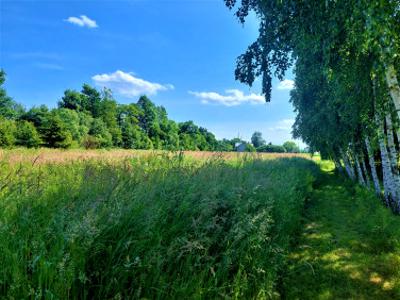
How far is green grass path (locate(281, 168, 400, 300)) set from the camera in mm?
3688

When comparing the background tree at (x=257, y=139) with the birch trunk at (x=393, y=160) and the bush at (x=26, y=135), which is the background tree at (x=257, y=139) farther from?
the birch trunk at (x=393, y=160)

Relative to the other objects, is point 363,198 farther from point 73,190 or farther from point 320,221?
point 73,190

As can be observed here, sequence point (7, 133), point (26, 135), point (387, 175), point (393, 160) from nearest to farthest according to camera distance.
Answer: point (393, 160)
point (387, 175)
point (7, 133)
point (26, 135)

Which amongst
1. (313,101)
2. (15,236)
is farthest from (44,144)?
(15,236)

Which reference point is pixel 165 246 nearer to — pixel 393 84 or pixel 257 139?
pixel 393 84

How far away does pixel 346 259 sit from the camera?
4.73 m

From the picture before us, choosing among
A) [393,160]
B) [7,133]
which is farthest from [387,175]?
[7,133]

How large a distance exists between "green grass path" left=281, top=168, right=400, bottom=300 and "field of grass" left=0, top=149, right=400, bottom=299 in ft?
0.07

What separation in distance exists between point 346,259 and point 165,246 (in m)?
4.11

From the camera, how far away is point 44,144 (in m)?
33.5

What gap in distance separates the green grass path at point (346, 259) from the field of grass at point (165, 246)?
0.02 meters

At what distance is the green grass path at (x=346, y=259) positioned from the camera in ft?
12.1

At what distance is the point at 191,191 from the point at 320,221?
220 inches

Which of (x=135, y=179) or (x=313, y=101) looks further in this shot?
(x=313, y=101)
